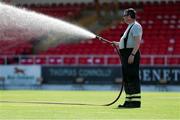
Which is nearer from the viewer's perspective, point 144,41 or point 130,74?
point 130,74

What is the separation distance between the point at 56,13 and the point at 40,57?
23.8 feet

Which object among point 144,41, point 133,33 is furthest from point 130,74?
point 144,41

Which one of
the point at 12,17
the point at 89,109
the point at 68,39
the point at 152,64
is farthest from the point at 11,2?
the point at 89,109

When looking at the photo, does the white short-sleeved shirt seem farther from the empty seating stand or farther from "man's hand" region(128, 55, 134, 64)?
the empty seating stand

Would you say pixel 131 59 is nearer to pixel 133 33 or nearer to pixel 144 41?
pixel 133 33

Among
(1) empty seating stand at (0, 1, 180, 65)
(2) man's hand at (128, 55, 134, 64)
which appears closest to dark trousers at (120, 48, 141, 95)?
(2) man's hand at (128, 55, 134, 64)

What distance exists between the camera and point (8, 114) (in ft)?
41.2

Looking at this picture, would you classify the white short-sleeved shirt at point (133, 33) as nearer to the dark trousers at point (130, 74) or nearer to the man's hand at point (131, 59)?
the dark trousers at point (130, 74)

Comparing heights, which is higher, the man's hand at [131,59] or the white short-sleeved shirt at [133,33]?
the white short-sleeved shirt at [133,33]

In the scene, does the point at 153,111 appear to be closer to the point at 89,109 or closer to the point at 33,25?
the point at 89,109

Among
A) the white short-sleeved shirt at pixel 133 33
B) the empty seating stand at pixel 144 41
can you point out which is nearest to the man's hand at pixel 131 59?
the white short-sleeved shirt at pixel 133 33

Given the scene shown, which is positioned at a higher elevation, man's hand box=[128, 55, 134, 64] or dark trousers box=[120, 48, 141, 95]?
man's hand box=[128, 55, 134, 64]

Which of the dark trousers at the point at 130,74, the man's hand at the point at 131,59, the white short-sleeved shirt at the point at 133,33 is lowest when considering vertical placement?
the dark trousers at the point at 130,74

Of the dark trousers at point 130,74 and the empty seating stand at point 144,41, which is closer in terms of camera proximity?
the dark trousers at point 130,74
